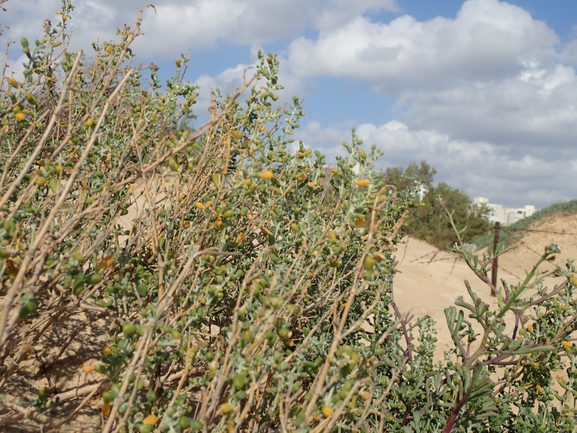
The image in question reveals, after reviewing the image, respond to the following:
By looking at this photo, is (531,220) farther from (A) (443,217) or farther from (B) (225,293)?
(B) (225,293)

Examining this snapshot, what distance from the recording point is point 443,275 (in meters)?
13.2

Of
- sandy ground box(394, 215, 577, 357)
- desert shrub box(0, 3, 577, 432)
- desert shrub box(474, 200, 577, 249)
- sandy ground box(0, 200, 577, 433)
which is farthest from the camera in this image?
→ desert shrub box(474, 200, 577, 249)

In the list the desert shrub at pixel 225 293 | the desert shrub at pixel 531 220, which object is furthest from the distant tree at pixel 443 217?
the desert shrub at pixel 225 293

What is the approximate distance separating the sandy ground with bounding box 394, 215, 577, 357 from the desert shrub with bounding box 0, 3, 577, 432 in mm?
1426

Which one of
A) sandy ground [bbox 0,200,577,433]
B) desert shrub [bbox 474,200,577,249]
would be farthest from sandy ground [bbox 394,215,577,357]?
desert shrub [bbox 474,200,577,249]

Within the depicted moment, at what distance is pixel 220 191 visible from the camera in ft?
6.72

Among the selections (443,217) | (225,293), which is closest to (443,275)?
(443,217)

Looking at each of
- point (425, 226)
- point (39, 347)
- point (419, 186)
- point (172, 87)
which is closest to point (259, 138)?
point (172, 87)

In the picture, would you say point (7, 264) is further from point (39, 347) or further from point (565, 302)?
point (565, 302)

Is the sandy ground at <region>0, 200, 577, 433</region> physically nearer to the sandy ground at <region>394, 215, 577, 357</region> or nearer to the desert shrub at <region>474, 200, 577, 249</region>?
the sandy ground at <region>394, 215, 577, 357</region>

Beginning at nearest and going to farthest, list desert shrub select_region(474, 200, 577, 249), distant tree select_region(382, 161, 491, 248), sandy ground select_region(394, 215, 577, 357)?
sandy ground select_region(394, 215, 577, 357), desert shrub select_region(474, 200, 577, 249), distant tree select_region(382, 161, 491, 248)

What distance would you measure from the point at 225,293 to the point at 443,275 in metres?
11.5

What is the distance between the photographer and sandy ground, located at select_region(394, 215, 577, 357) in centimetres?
868

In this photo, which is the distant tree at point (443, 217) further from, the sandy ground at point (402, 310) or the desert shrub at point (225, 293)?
the desert shrub at point (225, 293)
